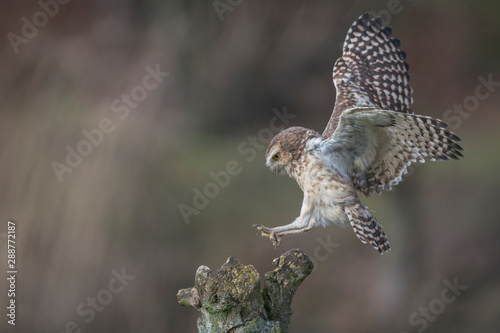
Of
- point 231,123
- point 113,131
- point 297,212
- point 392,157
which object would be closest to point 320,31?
point 231,123

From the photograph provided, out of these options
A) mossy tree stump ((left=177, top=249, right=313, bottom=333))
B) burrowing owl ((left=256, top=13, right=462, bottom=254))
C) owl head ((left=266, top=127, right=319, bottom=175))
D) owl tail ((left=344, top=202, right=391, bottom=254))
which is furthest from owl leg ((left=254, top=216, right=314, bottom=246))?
mossy tree stump ((left=177, top=249, right=313, bottom=333))

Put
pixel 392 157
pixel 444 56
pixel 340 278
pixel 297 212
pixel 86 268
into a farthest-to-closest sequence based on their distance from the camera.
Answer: pixel 444 56
pixel 340 278
pixel 297 212
pixel 86 268
pixel 392 157

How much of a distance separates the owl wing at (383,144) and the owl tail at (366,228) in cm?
26

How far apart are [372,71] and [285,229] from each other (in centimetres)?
152

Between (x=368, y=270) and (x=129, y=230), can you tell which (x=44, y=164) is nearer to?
(x=129, y=230)

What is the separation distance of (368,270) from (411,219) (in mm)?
655

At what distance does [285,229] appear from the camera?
3.18 m

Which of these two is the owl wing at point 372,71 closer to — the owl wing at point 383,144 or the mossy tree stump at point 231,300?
the owl wing at point 383,144

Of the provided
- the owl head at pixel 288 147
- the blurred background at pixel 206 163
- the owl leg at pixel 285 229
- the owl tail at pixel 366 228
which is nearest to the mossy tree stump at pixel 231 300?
the owl leg at pixel 285 229

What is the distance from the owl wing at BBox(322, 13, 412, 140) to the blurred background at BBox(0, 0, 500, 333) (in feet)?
6.22

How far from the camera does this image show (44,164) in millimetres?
5367

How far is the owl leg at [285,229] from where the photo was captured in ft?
10.3

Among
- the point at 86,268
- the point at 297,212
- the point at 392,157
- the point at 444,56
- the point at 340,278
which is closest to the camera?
the point at 392,157

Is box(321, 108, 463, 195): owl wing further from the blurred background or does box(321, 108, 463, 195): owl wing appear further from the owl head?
the blurred background
